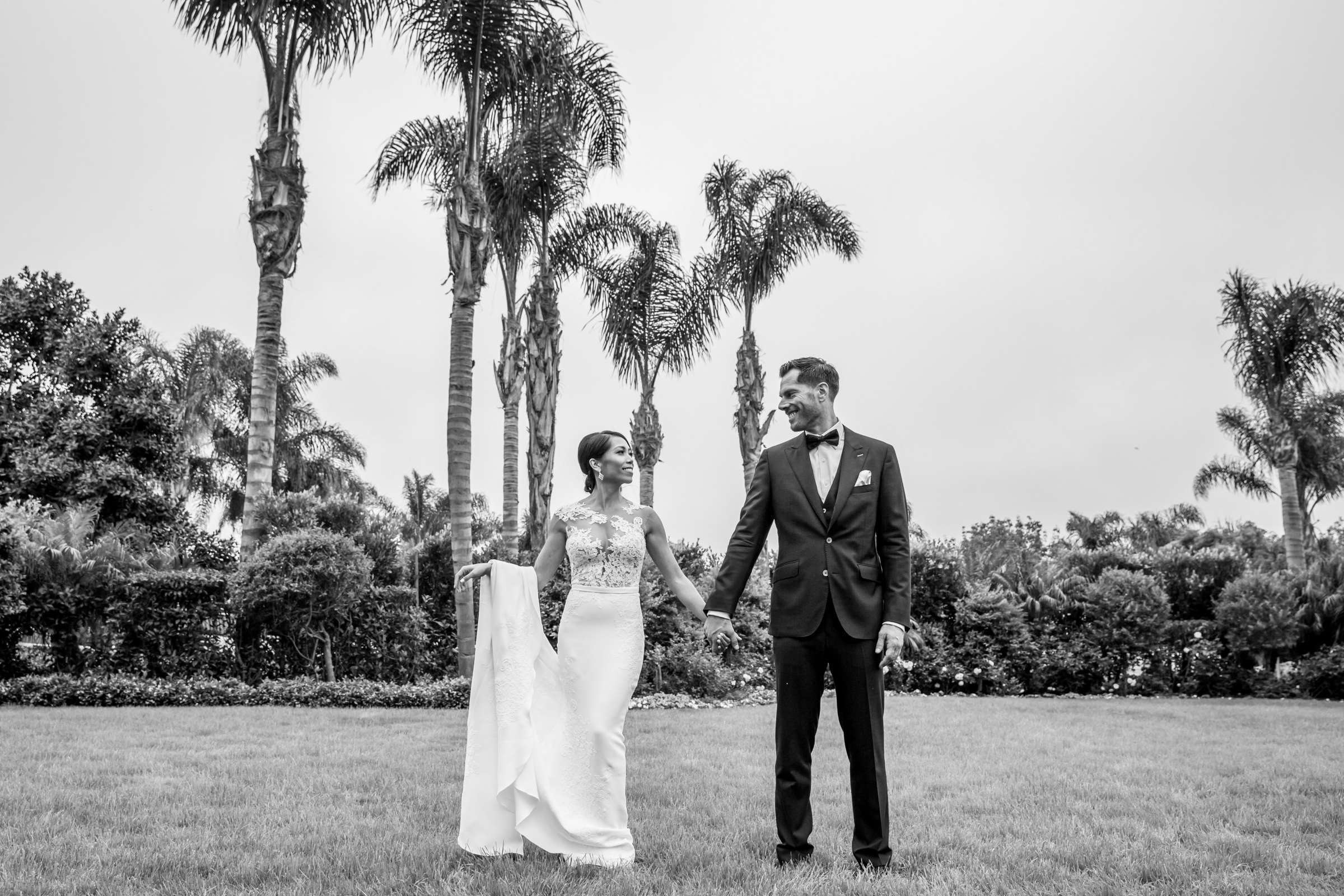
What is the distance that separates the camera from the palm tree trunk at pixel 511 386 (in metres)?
19.1

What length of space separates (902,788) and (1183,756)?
3674 millimetres

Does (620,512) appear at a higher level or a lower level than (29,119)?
lower

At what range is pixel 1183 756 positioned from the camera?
30.1 feet

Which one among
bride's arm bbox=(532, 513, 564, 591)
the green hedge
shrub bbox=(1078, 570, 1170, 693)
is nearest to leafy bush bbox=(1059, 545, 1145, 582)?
shrub bbox=(1078, 570, 1170, 693)

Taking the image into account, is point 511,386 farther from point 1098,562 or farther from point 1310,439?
point 1310,439

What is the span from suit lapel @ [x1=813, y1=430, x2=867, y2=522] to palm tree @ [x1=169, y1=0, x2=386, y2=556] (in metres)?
13.1

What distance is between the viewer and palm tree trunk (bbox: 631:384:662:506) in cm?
2336

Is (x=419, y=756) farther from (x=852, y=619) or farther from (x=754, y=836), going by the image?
(x=852, y=619)

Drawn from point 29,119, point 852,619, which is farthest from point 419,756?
point 29,119

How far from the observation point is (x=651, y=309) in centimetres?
2297

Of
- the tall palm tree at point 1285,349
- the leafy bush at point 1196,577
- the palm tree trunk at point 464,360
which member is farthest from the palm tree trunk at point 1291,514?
the palm tree trunk at point 464,360

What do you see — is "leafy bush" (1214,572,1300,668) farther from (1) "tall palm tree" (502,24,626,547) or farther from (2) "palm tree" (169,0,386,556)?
(2) "palm tree" (169,0,386,556)

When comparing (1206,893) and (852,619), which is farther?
(852,619)

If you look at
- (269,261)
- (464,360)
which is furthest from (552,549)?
(269,261)
